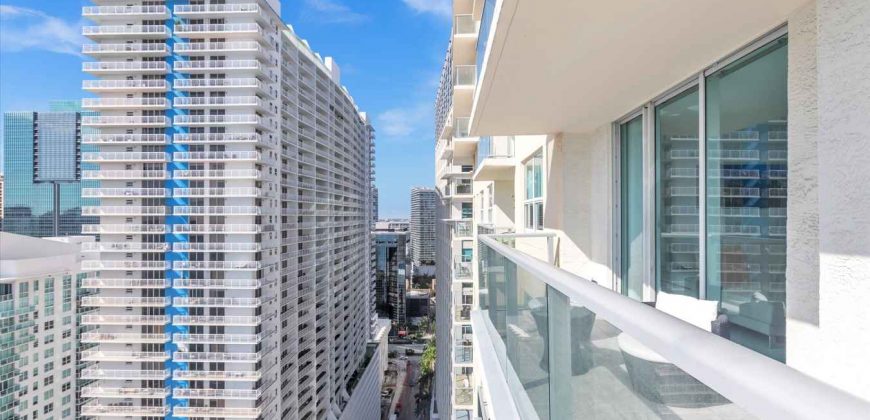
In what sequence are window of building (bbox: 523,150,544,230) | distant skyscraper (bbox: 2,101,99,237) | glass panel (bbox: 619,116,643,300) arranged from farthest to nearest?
distant skyscraper (bbox: 2,101,99,237), window of building (bbox: 523,150,544,230), glass panel (bbox: 619,116,643,300)

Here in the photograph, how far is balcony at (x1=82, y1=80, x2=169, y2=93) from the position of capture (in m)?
19.6

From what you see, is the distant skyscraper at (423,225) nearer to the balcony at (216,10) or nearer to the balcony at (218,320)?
the balcony at (216,10)

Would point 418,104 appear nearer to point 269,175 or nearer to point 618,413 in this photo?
point 269,175

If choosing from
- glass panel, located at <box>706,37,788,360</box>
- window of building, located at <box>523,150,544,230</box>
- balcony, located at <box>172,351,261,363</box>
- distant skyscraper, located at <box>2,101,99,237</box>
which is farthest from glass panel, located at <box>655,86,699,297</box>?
distant skyscraper, located at <box>2,101,99,237</box>

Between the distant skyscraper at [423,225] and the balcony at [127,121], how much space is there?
2409 inches

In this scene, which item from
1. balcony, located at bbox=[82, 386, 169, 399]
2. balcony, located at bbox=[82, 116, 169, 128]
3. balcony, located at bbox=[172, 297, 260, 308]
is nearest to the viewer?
balcony, located at bbox=[172, 297, 260, 308]

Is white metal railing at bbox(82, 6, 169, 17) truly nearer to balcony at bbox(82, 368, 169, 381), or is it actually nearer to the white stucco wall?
balcony at bbox(82, 368, 169, 381)

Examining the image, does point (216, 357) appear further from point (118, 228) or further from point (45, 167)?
point (45, 167)

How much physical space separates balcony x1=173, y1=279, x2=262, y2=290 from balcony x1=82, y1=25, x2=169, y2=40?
13127 mm

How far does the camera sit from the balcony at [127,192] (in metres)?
19.8

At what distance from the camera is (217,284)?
19562 millimetres

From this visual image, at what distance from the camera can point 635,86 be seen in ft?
10.1

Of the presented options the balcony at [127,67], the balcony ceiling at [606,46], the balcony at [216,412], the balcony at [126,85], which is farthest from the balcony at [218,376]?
the balcony ceiling at [606,46]

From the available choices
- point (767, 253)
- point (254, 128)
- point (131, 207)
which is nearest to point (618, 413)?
point (767, 253)
